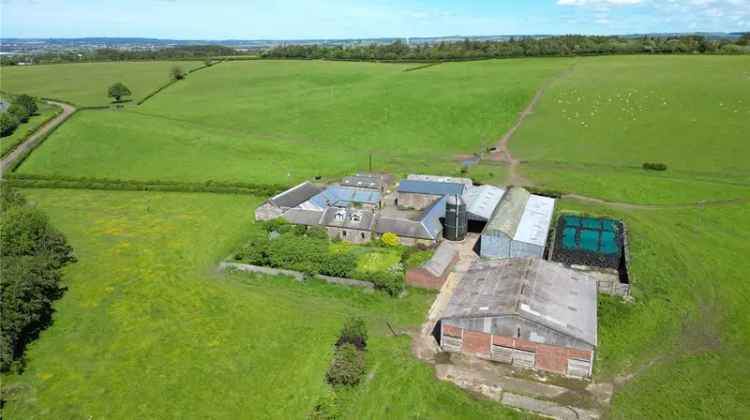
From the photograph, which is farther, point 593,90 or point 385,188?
point 593,90

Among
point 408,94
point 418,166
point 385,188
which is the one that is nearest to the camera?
point 385,188

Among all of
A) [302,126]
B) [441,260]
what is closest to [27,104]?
[302,126]

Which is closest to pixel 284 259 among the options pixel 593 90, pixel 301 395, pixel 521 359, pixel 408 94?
pixel 301 395

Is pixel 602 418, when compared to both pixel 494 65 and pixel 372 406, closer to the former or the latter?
pixel 372 406

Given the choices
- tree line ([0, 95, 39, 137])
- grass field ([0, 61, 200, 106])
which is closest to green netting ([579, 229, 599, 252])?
tree line ([0, 95, 39, 137])

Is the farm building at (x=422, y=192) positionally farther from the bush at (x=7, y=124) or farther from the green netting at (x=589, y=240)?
the bush at (x=7, y=124)

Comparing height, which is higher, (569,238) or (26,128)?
(26,128)

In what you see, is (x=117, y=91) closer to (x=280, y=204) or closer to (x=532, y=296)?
(x=280, y=204)

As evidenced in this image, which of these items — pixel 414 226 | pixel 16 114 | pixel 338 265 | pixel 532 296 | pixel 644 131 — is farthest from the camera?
pixel 16 114

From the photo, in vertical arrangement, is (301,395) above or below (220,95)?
below
